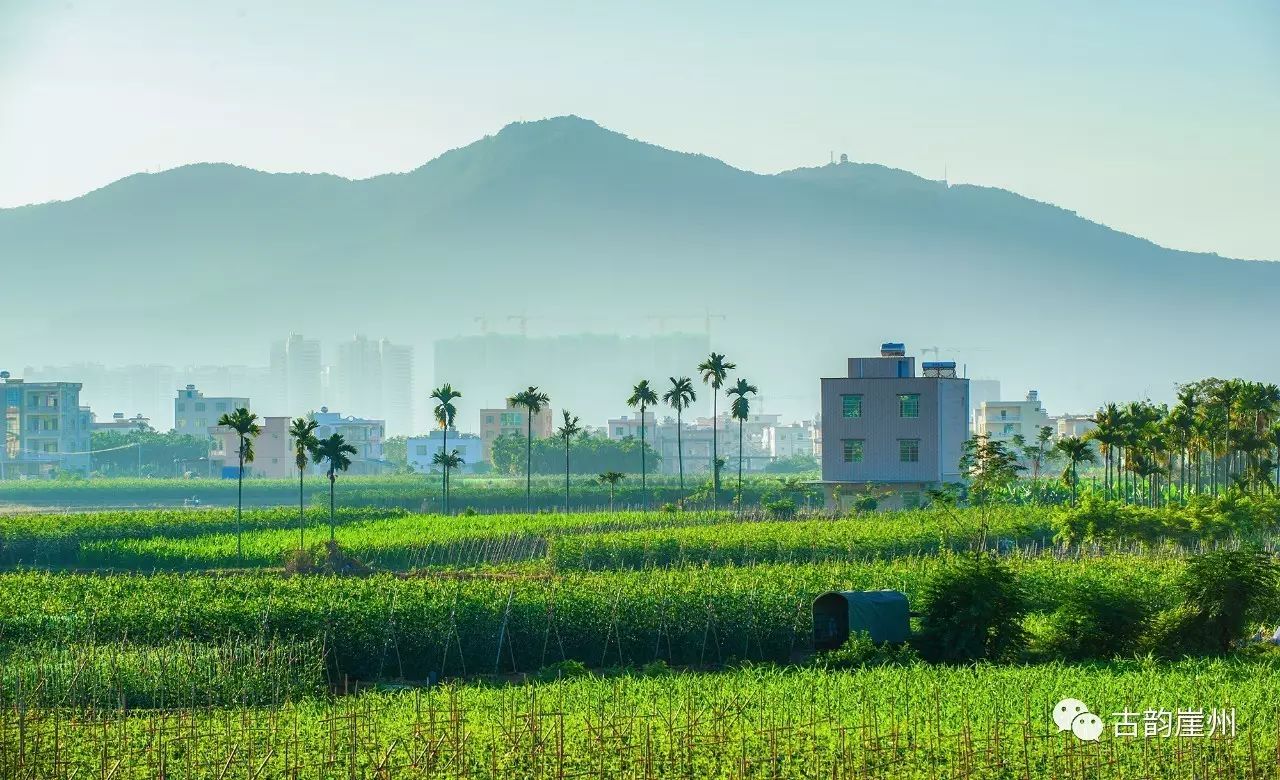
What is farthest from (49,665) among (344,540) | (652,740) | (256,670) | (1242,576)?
(344,540)

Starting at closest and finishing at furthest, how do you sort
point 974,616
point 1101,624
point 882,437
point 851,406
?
point 1101,624
point 974,616
point 882,437
point 851,406

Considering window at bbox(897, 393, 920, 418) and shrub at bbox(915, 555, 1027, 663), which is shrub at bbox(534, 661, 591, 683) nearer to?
shrub at bbox(915, 555, 1027, 663)

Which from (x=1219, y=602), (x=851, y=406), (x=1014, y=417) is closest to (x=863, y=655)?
(x=1219, y=602)

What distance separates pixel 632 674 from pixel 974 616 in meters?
8.12

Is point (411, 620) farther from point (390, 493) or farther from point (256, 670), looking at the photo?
point (390, 493)

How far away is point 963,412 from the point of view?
94.3 meters

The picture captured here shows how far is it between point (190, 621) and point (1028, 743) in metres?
21.2

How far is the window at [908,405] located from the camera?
84000mm

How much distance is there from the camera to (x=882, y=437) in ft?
277

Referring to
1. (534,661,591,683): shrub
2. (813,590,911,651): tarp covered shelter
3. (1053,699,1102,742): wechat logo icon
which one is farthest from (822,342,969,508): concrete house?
(1053,699,1102,742): wechat logo icon

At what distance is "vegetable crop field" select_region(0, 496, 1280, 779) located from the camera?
2253 cm

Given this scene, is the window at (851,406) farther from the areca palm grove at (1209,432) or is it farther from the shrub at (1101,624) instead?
the shrub at (1101,624)

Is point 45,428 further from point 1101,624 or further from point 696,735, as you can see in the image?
point 696,735

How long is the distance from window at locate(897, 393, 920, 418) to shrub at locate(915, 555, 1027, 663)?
1926 inches
